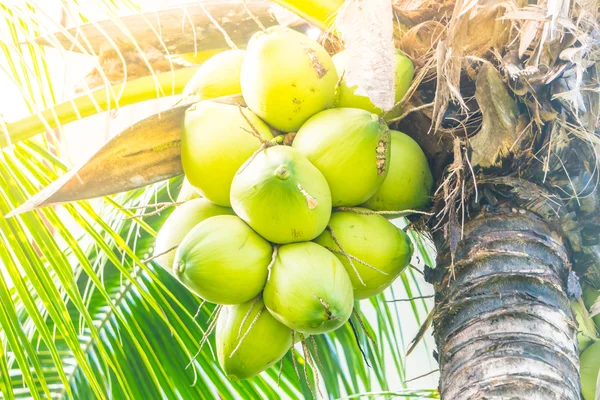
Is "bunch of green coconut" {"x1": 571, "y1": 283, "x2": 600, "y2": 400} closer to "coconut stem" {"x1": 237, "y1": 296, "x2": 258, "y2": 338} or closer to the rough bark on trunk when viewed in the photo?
the rough bark on trunk

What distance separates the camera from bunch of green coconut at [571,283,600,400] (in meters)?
1.51

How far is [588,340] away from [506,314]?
0.46 metres

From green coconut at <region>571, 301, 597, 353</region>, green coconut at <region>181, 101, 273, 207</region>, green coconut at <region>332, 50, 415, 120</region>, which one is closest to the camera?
green coconut at <region>181, 101, 273, 207</region>

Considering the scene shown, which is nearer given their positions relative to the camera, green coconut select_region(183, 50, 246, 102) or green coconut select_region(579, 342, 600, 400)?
green coconut select_region(183, 50, 246, 102)

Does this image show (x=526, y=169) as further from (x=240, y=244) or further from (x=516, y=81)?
(x=240, y=244)

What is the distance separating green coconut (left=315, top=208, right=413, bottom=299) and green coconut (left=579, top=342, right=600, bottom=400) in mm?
627

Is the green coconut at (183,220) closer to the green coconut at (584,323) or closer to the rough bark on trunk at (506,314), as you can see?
the rough bark on trunk at (506,314)

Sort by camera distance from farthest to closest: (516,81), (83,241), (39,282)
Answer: (83,241)
(39,282)
(516,81)

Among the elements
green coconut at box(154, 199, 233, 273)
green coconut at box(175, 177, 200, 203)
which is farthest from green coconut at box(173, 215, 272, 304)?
green coconut at box(175, 177, 200, 203)

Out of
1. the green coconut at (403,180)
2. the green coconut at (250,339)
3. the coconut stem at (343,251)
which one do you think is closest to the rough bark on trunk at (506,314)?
the green coconut at (403,180)

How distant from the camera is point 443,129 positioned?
4.49 ft

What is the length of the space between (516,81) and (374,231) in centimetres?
46

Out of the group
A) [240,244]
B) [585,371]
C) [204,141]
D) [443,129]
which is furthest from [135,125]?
[585,371]

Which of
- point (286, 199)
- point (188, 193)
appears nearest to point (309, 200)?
point (286, 199)
